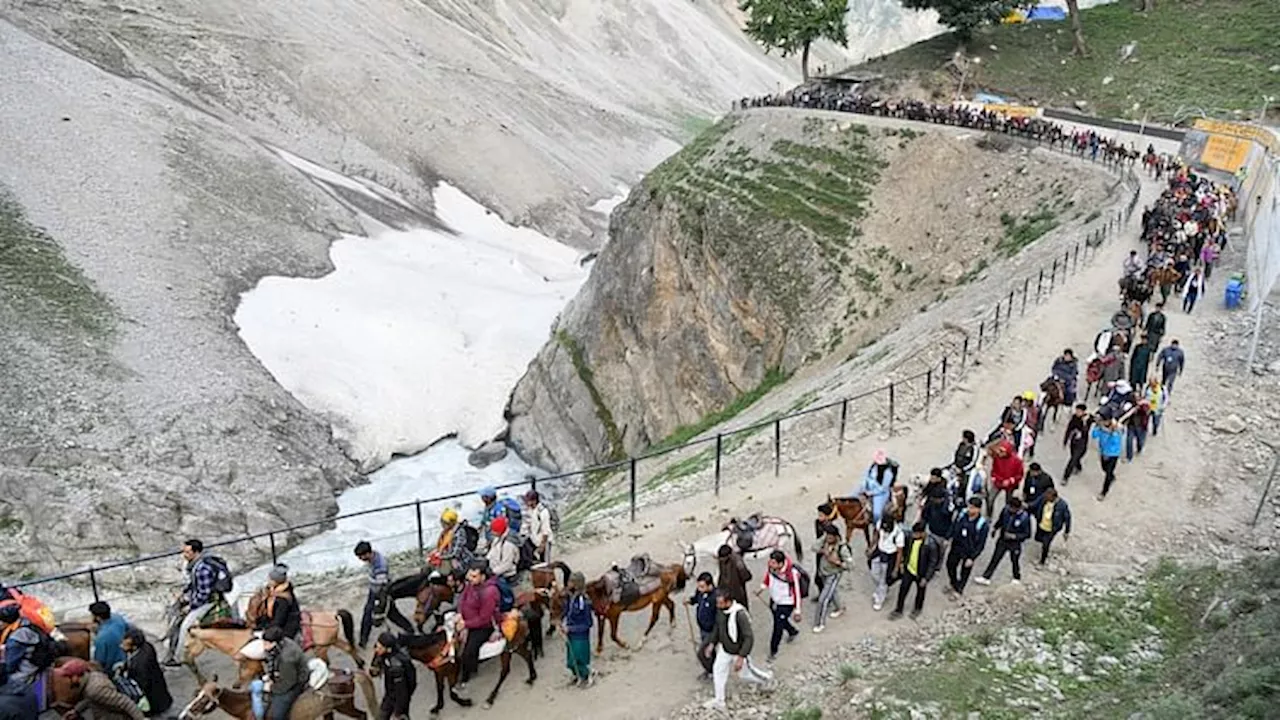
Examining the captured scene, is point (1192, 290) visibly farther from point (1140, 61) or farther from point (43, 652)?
point (1140, 61)

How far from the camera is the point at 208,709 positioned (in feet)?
34.0

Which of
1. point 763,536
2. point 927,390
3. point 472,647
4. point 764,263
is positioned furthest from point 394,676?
point 764,263

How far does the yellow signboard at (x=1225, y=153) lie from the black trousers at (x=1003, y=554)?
30.5 m

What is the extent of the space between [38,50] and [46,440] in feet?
116

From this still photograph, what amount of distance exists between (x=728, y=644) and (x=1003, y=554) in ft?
15.0

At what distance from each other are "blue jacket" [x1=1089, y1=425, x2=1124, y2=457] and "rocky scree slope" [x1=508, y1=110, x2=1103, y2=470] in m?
14.6

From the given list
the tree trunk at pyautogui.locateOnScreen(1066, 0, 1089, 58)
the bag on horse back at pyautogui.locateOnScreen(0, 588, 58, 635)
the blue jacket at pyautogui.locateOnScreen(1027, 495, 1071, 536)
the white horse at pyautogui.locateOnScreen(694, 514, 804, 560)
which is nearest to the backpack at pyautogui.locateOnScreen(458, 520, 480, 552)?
the white horse at pyautogui.locateOnScreen(694, 514, 804, 560)

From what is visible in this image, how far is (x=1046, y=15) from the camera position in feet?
235

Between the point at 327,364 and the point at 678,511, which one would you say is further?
the point at 327,364

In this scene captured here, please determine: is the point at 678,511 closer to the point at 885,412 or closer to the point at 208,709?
the point at 885,412

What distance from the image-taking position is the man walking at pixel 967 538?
12.3m

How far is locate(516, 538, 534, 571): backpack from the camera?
12.9 meters

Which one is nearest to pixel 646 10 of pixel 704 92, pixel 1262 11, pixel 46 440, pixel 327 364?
pixel 704 92

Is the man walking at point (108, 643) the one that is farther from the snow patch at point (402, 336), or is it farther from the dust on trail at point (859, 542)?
the snow patch at point (402, 336)
